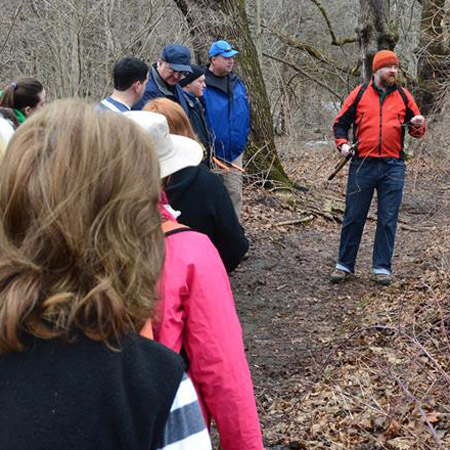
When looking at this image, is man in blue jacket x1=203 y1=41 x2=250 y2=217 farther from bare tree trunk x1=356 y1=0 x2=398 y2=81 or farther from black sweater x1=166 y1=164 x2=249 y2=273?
bare tree trunk x1=356 y1=0 x2=398 y2=81

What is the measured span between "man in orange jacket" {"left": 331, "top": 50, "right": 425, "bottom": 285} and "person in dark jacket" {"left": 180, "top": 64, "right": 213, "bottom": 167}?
1.36 metres

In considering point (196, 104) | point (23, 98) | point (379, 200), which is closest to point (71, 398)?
point (23, 98)

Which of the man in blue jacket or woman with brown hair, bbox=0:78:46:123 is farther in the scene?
the man in blue jacket

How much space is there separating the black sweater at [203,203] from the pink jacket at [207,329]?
0.79 metres

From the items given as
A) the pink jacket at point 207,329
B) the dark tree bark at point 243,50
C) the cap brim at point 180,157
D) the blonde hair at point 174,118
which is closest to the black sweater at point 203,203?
the blonde hair at point 174,118

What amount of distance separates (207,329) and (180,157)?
618mm

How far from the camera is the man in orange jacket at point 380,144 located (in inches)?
262

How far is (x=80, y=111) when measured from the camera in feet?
5.00

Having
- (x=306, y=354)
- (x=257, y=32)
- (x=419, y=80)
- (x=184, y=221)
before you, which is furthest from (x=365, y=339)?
(x=419, y=80)

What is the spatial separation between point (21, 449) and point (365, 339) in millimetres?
4302

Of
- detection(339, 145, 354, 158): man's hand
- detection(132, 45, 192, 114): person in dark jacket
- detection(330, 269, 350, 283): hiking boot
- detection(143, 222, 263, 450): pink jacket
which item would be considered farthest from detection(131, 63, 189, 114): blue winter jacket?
detection(143, 222, 263, 450): pink jacket

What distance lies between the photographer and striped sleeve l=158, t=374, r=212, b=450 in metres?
1.54

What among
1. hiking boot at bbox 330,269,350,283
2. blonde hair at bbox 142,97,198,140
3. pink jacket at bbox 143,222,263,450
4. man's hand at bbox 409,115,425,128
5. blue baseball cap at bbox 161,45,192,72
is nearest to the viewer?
pink jacket at bbox 143,222,263,450

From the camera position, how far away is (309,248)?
340 inches
